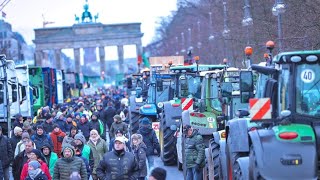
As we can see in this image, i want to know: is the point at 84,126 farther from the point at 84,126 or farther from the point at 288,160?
the point at 288,160

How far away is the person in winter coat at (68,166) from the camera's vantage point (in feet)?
53.9

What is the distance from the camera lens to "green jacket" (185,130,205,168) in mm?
19531

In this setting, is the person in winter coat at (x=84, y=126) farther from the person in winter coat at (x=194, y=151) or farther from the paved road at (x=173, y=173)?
the person in winter coat at (x=194, y=151)

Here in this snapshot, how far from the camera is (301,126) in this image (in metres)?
13.0

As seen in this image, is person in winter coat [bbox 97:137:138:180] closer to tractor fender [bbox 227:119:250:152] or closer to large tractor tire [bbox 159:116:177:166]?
tractor fender [bbox 227:119:250:152]

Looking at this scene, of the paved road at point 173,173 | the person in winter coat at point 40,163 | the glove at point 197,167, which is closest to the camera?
the person in winter coat at point 40,163

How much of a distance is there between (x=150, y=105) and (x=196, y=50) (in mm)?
38943

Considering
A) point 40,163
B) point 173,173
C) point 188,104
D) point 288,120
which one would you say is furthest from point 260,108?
point 173,173

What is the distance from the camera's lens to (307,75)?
13219 millimetres

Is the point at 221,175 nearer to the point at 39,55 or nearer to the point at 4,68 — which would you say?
the point at 4,68

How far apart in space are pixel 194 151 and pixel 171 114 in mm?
7078

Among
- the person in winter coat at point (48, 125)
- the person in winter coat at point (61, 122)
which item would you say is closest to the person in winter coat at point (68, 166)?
the person in winter coat at point (48, 125)

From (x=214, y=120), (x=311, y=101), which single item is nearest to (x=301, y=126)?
(x=311, y=101)

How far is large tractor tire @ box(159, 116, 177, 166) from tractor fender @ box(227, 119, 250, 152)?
10524 millimetres
